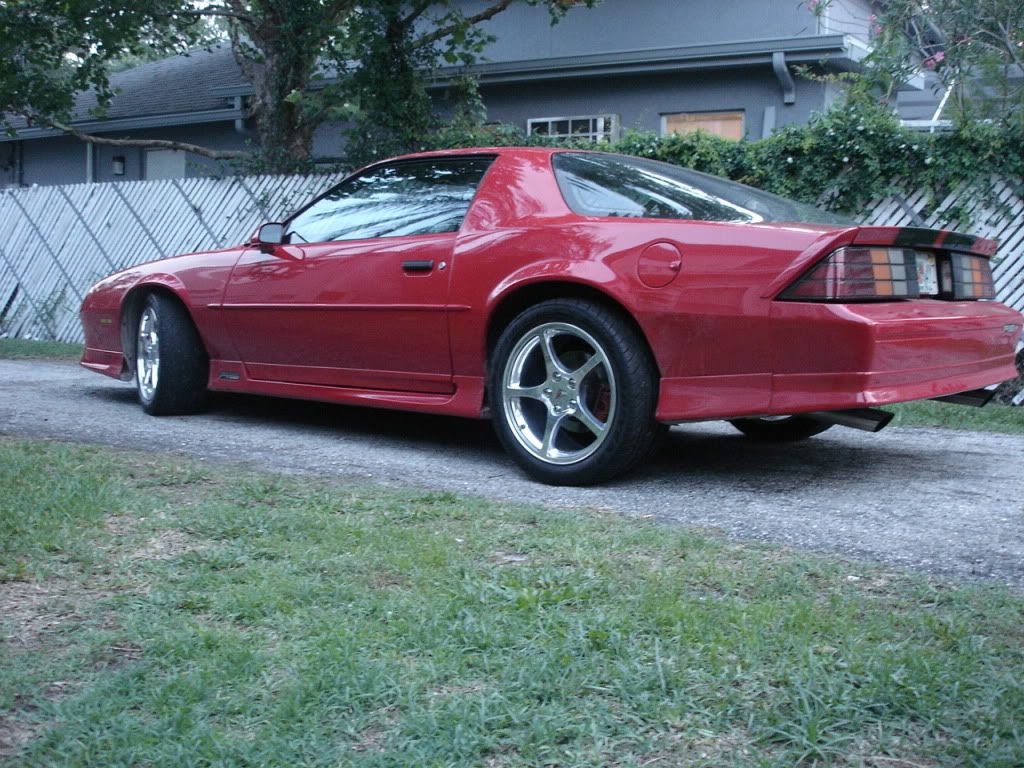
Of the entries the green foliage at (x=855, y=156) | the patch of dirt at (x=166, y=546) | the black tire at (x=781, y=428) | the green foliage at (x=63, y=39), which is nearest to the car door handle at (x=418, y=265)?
the black tire at (x=781, y=428)

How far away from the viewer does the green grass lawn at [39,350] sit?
35.5 ft

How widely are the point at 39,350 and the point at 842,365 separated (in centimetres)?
929

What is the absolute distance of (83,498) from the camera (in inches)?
153

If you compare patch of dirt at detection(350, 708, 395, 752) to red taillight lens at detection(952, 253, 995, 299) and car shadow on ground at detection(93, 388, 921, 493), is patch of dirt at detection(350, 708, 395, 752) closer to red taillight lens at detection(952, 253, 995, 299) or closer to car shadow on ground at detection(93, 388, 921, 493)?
car shadow on ground at detection(93, 388, 921, 493)

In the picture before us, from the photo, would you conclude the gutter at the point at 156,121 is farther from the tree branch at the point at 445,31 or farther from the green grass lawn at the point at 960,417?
the green grass lawn at the point at 960,417

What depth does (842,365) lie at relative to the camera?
13.0 ft

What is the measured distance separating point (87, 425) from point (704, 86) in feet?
34.4

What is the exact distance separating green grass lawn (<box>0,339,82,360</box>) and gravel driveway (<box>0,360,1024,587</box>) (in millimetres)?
3859

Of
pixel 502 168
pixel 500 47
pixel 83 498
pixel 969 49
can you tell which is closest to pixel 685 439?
pixel 502 168

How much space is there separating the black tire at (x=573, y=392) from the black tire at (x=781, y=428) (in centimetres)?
114

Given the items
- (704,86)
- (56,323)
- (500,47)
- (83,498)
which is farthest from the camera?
(500,47)

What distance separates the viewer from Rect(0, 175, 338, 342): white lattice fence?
37.4ft

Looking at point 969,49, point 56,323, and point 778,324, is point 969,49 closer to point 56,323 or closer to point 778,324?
point 778,324

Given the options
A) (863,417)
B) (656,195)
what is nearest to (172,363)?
(656,195)
